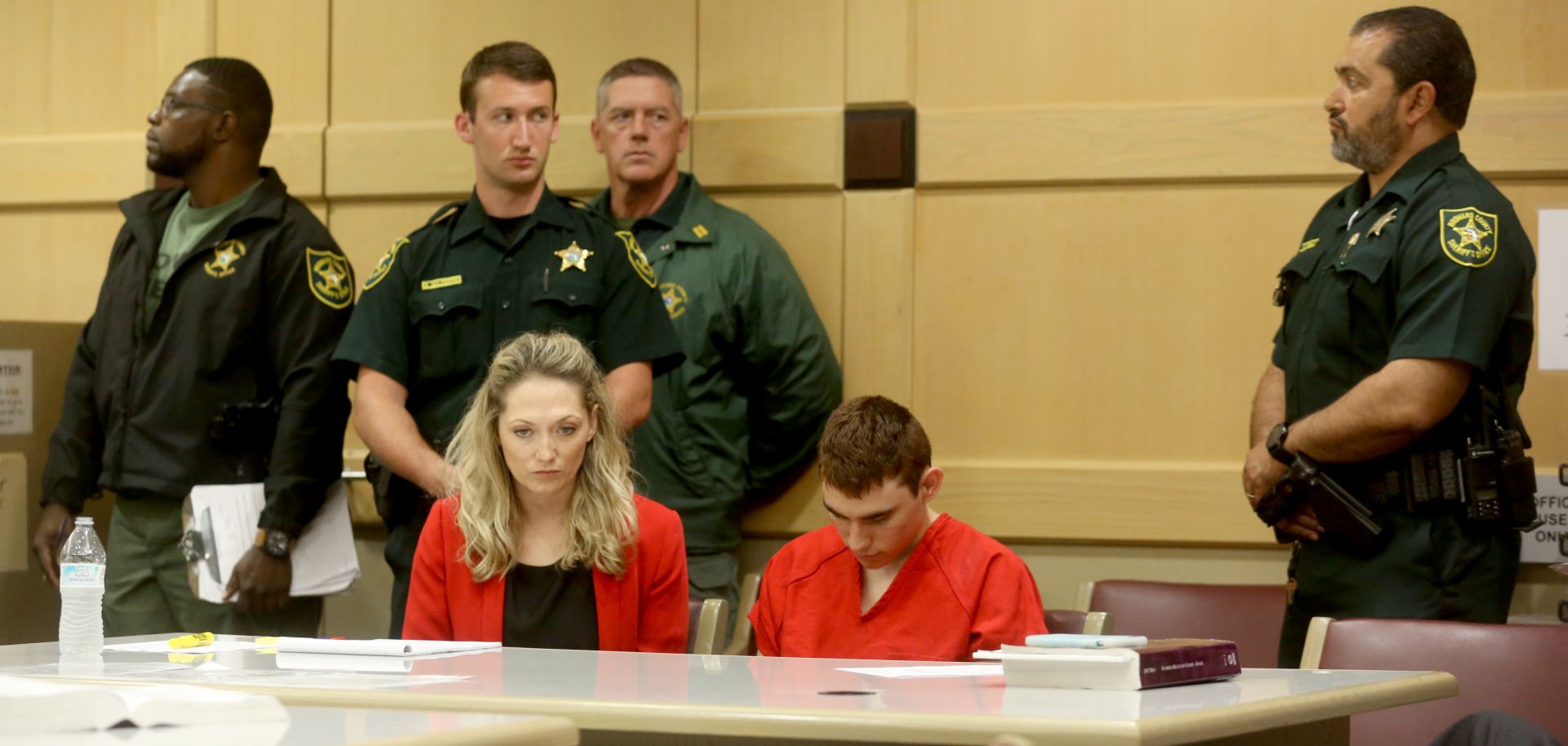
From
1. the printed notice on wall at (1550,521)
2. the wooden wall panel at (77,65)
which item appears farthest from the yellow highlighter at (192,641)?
the printed notice on wall at (1550,521)

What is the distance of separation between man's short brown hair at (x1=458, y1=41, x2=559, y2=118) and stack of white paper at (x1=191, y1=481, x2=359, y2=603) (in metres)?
1.00

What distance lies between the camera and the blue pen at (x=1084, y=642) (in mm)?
2070

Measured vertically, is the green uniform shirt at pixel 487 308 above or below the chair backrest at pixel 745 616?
above

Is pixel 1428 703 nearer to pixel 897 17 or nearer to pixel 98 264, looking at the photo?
pixel 897 17

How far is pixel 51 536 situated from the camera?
4.11m

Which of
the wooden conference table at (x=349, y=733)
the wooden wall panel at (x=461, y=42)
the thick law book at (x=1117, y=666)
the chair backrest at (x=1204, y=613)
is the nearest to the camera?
the wooden conference table at (x=349, y=733)

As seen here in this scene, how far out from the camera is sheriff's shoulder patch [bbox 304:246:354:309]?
3.98 meters

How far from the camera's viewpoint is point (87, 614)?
262cm

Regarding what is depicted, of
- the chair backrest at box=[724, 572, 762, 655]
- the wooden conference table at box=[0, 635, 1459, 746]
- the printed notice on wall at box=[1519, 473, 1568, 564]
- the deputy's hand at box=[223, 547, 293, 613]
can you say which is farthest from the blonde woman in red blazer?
the printed notice on wall at box=[1519, 473, 1568, 564]

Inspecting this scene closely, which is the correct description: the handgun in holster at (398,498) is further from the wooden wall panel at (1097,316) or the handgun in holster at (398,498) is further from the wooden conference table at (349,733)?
the wooden conference table at (349,733)

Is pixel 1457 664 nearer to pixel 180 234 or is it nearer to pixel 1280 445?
pixel 1280 445

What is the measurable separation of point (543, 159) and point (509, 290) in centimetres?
31

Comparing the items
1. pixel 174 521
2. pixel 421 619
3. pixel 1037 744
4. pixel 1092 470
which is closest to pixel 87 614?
pixel 421 619

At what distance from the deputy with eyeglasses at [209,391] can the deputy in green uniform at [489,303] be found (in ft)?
1.01
